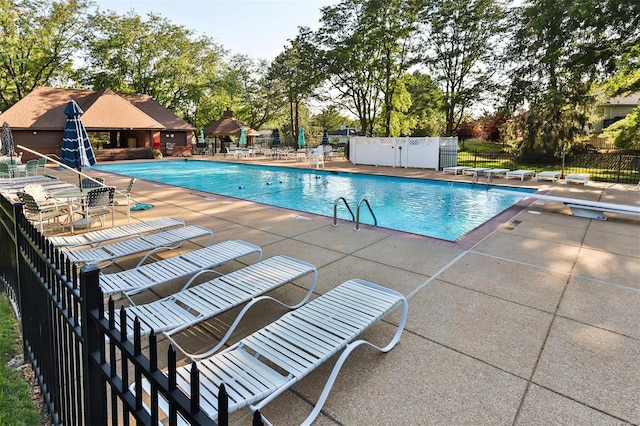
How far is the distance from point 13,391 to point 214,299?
151 centimetres

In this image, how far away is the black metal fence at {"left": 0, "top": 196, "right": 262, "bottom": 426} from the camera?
126 centimetres

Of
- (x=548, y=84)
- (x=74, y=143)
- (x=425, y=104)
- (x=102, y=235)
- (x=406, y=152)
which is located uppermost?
(x=425, y=104)

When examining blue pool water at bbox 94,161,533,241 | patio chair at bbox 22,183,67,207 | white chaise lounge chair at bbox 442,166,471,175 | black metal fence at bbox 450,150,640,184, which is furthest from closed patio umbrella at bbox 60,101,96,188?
black metal fence at bbox 450,150,640,184

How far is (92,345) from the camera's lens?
1.67 m

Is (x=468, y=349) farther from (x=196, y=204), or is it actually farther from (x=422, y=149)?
(x=422, y=149)

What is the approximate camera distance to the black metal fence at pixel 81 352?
1257mm

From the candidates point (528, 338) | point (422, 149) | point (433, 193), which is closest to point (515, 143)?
point (422, 149)

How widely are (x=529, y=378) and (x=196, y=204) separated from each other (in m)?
8.67

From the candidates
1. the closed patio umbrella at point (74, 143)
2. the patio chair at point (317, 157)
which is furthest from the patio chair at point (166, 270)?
the patio chair at point (317, 157)

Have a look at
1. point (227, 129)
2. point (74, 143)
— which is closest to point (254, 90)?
point (227, 129)

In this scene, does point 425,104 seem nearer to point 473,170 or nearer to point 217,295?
point 473,170

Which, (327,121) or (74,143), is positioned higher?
(327,121)

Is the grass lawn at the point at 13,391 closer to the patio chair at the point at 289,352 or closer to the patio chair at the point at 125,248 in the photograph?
the patio chair at the point at 289,352

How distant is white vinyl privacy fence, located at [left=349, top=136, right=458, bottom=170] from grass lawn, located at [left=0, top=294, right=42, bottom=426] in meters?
18.1
